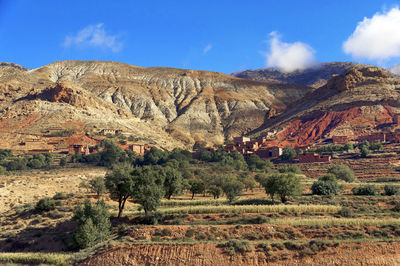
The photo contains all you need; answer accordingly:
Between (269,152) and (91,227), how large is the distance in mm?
68831

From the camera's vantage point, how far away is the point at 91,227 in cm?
2675

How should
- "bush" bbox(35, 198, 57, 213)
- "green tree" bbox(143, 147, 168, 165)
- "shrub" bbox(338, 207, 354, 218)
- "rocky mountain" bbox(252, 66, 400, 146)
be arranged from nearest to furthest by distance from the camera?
"shrub" bbox(338, 207, 354, 218) → "bush" bbox(35, 198, 57, 213) → "green tree" bbox(143, 147, 168, 165) → "rocky mountain" bbox(252, 66, 400, 146)

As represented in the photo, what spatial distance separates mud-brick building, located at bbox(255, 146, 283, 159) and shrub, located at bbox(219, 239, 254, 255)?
221 feet

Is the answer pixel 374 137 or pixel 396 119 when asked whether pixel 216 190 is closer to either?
pixel 374 137

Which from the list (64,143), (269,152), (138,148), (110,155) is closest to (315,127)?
(269,152)

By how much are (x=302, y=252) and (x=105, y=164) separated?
60.2 meters

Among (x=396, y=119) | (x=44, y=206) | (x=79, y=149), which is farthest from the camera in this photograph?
(x=396, y=119)

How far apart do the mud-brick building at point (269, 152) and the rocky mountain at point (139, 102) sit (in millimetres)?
26681

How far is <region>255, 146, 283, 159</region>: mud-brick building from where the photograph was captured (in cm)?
8922

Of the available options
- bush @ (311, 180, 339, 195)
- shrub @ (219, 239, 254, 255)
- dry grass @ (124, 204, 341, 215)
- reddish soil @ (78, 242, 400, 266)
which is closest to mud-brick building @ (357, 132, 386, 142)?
bush @ (311, 180, 339, 195)

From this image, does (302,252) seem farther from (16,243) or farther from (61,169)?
(61,169)

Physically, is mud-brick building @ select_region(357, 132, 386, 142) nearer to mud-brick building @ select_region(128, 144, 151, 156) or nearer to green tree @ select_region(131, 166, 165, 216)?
mud-brick building @ select_region(128, 144, 151, 156)

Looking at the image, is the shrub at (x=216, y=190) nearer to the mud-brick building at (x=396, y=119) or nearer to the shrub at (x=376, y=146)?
the shrub at (x=376, y=146)

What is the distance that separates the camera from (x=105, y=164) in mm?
76500
